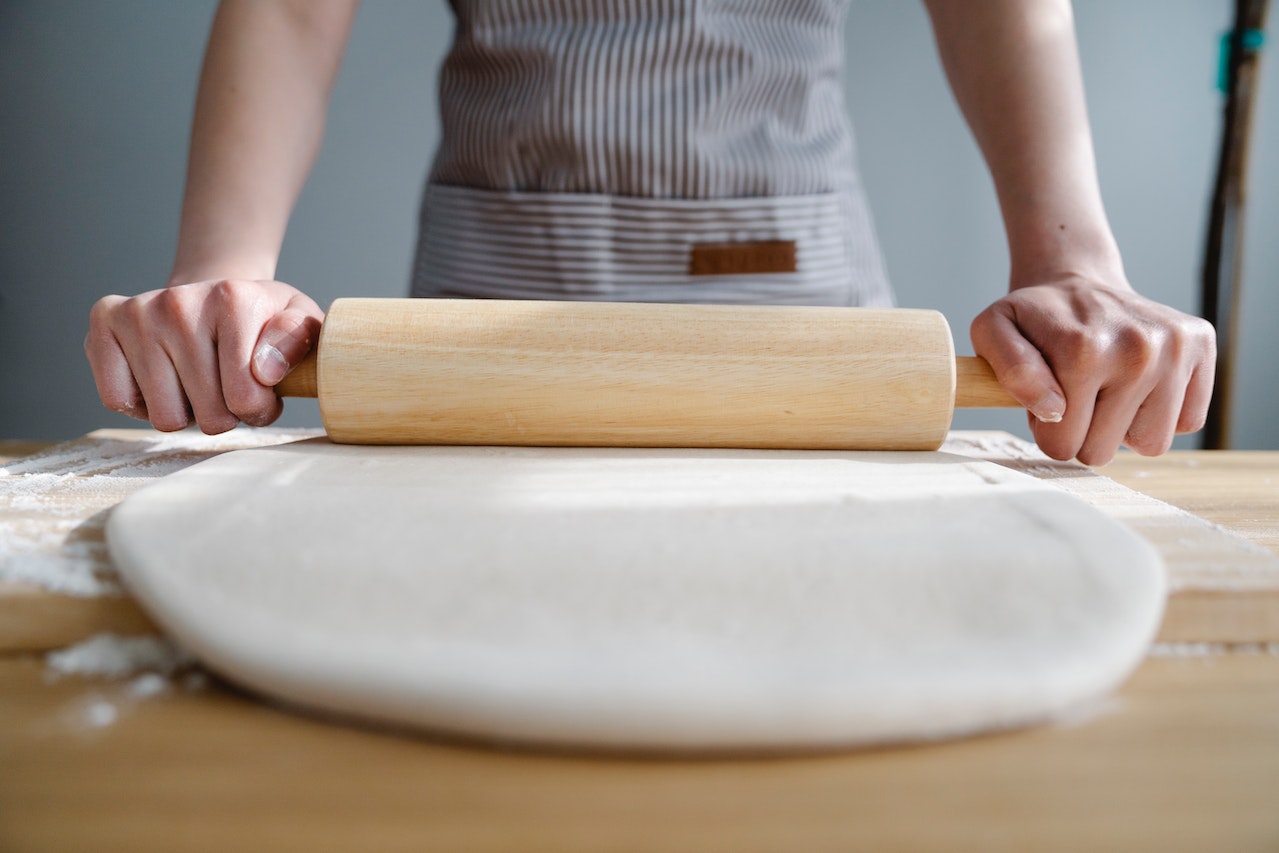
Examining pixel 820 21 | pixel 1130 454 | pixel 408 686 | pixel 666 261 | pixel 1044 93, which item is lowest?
pixel 1130 454

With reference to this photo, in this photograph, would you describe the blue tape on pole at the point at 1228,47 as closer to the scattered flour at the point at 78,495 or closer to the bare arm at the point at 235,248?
the bare arm at the point at 235,248

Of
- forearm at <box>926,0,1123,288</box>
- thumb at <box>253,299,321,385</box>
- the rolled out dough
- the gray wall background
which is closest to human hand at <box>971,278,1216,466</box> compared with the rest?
forearm at <box>926,0,1123,288</box>

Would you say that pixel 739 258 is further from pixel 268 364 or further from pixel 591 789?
pixel 591 789

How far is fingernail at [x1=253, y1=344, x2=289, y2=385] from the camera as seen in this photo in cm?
79

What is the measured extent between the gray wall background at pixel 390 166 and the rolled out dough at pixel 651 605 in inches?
84.9

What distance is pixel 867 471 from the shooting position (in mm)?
710

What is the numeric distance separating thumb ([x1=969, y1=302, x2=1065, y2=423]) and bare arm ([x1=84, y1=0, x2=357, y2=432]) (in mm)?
677

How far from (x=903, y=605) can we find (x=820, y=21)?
1.04 metres

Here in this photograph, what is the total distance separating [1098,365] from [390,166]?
2.22 m

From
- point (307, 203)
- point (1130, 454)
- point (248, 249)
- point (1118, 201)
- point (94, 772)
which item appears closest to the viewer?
point (94, 772)

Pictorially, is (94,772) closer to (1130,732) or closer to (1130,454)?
(1130,732)

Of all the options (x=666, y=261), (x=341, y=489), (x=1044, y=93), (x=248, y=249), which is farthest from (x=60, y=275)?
(x=1044, y=93)

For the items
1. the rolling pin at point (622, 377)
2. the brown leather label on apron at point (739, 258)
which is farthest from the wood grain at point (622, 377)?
the brown leather label on apron at point (739, 258)

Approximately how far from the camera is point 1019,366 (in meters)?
0.81
